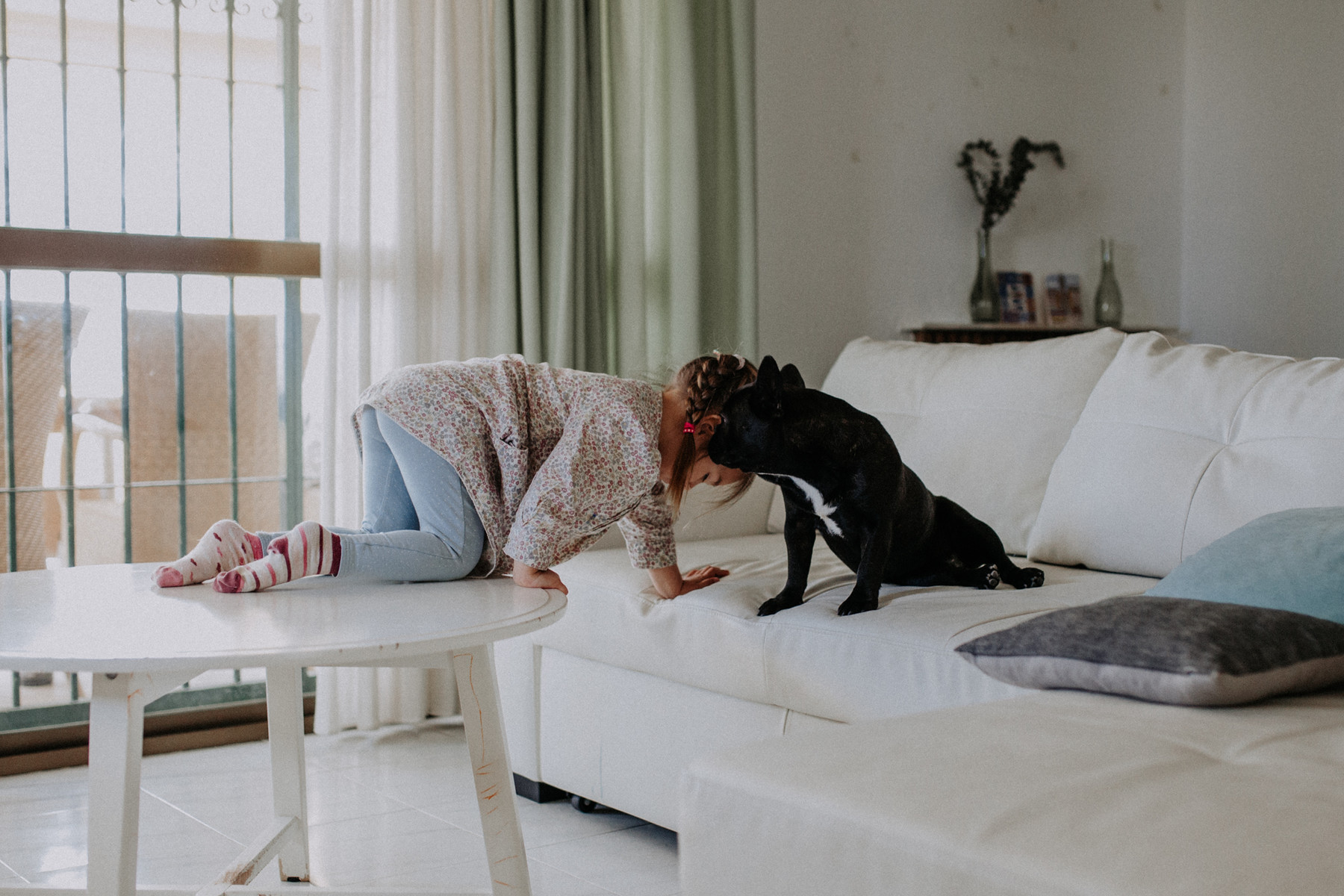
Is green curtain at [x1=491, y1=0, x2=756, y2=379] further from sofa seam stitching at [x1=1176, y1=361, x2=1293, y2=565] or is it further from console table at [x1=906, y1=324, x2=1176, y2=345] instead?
sofa seam stitching at [x1=1176, y1=361, x2=1293, y2=565]

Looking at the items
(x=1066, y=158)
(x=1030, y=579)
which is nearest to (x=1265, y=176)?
(x=1066, y=158)

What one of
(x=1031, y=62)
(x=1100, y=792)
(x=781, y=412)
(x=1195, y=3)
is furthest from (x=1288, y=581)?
(x=1195, y=3)

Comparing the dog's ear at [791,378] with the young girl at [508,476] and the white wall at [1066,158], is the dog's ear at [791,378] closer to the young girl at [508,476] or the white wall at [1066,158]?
the young girl at [508,476]

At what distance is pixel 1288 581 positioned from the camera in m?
1.30

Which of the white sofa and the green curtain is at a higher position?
the green curtain

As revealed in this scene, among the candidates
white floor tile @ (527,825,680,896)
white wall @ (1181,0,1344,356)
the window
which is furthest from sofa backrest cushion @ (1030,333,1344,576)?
white wall @ (1181,0,1344,356)

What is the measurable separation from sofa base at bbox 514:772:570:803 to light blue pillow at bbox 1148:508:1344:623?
1.24 meters

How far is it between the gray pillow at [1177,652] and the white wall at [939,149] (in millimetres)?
2130

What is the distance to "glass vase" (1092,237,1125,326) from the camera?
3.93 meters

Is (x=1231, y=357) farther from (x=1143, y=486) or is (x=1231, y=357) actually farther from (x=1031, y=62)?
(x=1031, y=62)

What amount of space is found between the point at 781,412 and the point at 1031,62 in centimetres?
269

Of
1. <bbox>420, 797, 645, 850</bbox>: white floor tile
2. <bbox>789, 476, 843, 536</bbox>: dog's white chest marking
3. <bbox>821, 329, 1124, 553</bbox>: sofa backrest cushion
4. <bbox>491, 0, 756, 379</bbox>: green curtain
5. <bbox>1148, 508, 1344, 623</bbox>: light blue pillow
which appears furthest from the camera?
<bbox>491, 0, 756, 379</bbox>: green curtain

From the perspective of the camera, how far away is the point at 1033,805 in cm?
84

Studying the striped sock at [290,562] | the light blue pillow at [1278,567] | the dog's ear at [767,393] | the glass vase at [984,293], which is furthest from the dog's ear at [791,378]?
the glass vase at [984,293]
